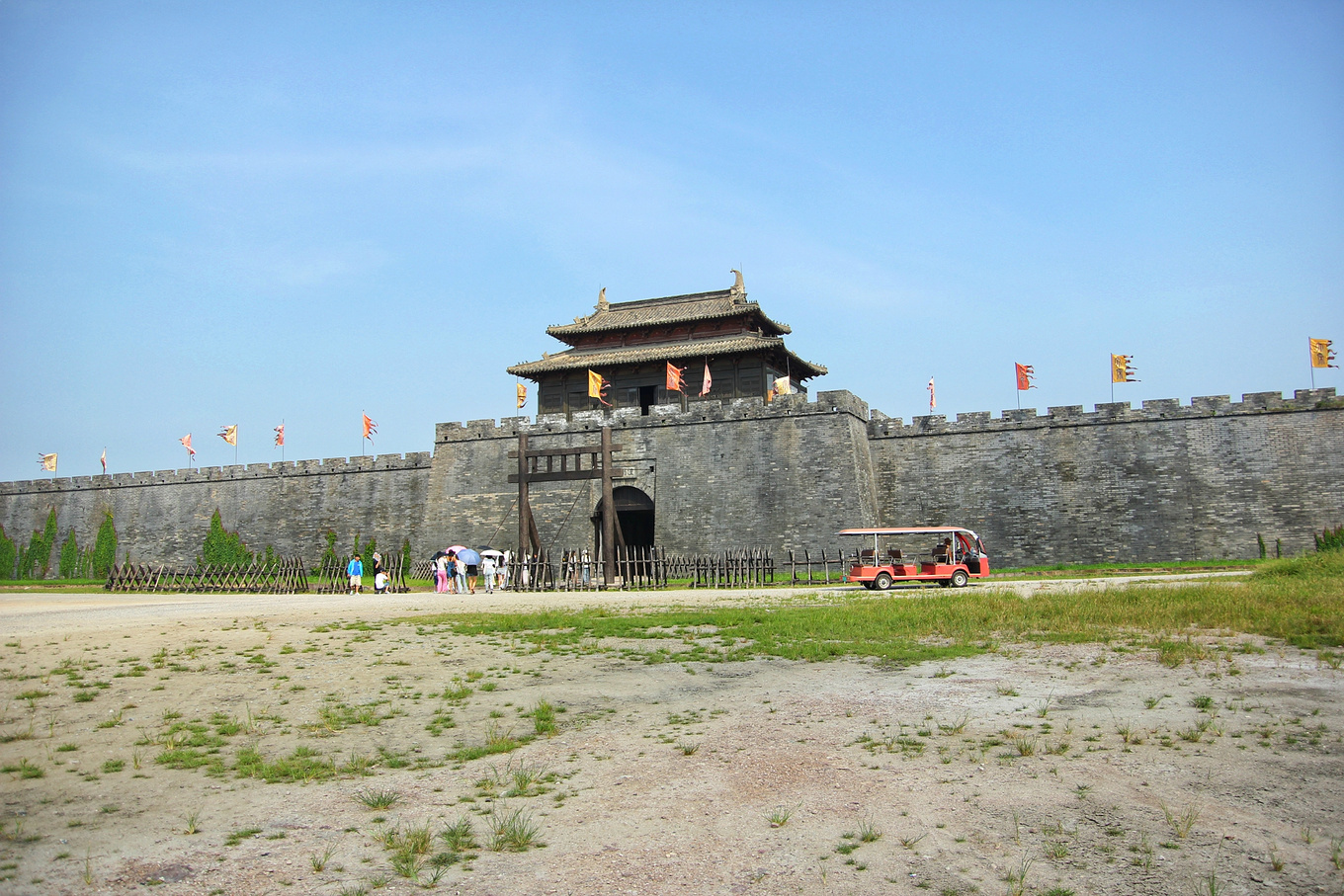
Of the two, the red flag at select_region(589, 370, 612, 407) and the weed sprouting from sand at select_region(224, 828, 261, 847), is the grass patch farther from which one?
the red flag at select_region(589, 370, 612, 407)

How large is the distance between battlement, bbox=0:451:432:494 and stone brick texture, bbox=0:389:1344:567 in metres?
0.13

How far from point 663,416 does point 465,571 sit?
7.78 m

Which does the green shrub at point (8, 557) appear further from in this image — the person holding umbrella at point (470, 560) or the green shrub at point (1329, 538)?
the green shrub at point (1329, 538)

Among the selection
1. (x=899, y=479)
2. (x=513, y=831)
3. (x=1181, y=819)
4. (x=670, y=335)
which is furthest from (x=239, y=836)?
(x=670, y=335)

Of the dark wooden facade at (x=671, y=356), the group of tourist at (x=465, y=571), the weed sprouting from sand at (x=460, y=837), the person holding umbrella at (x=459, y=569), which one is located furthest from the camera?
the dark wooden facade at (x=671, y=356)

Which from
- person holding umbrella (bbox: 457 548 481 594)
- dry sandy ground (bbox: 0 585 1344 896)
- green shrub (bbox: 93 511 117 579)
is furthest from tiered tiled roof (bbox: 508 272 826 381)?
dry sandy ground (bbox: 0 585 1344 896)

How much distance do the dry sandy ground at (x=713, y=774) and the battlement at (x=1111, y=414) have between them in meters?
17.2

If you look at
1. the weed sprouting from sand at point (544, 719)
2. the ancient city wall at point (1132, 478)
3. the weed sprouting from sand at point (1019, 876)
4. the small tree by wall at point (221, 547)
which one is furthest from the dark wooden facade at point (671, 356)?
the weed sprouting from sand at point (1019, 876)

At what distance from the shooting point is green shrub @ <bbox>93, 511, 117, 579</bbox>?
36188mm

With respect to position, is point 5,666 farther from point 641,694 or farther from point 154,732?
point 641,694

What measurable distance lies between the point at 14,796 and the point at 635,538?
25.0 m

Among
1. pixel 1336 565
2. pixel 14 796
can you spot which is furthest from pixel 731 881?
pixel 1336 565

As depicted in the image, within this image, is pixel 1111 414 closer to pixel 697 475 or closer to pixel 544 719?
pixel 697 475

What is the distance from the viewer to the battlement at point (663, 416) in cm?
2698
